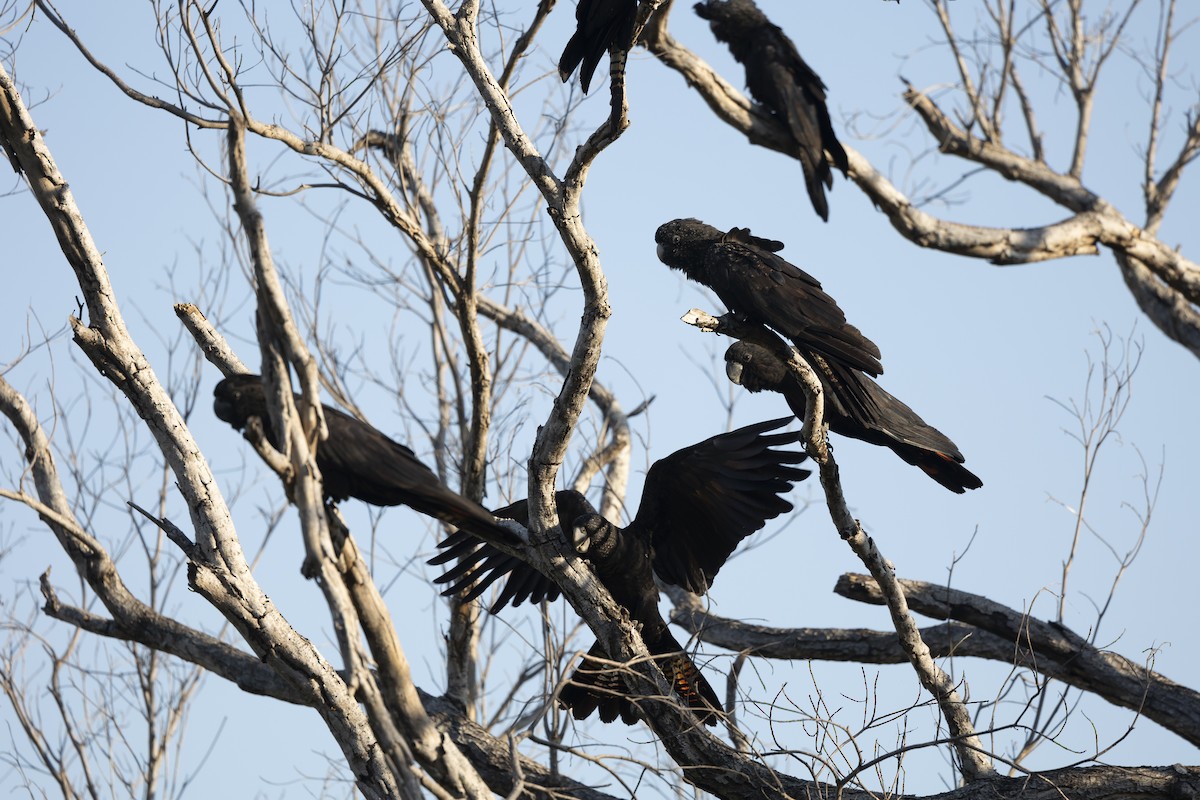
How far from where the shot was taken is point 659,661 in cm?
425

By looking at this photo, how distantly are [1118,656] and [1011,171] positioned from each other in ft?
12.6

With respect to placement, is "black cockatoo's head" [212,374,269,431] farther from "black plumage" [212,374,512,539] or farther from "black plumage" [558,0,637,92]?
"black plumage" [558,0,637,92]

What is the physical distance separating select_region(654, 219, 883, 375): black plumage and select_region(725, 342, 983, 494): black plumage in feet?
0.29

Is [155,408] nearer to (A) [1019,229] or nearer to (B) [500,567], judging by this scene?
(B) [500,567]

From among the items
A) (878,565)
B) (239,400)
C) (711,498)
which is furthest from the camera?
(711,498)

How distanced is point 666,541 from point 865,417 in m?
1.10

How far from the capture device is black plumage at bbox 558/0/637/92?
14.5 ft

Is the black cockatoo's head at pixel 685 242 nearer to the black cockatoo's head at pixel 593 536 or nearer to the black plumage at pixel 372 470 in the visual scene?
the black cockatoo's head at pixel 593 536

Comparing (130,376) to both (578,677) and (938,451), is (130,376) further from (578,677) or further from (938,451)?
(938,451)

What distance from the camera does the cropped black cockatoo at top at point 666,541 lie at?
4398mm

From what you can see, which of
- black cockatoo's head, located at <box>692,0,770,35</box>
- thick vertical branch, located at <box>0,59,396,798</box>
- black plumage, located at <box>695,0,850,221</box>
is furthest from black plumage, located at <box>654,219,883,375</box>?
black cockatoo's head, located at <box>692,0,770,35</box>

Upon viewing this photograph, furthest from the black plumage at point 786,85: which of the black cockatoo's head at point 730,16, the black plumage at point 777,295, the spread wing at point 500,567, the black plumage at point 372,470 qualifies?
the black plumage at point 372,470

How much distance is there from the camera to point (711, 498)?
4844 mm

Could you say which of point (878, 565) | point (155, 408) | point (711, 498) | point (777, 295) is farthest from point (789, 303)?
point (155, 408)
